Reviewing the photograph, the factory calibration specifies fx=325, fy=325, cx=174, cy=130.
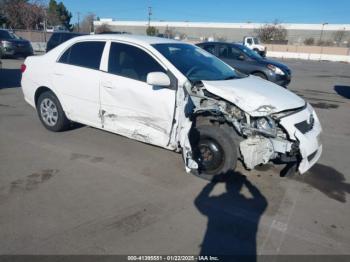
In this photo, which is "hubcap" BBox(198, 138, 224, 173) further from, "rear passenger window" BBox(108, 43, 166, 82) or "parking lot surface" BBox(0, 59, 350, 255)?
"rear passenger window" BBox(108, 43, 166, 82)

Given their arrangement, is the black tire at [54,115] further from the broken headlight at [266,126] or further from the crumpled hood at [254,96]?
the broken headlight at [266,126]

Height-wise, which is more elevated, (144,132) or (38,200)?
(144,132)

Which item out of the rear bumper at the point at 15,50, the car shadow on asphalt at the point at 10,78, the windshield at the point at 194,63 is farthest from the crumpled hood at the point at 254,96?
the rear bumper at the point at 15,50

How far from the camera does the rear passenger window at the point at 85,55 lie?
16.9ft

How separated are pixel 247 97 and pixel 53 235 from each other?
2.63 m

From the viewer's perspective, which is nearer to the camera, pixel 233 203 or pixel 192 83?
pixel 233 203

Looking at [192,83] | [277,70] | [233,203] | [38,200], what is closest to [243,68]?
[277,70]

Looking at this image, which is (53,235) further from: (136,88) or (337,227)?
(337,227)

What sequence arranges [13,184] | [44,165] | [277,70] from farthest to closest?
[277,70], [44,165], [13,184]

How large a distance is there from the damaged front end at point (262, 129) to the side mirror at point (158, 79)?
10.8 inches

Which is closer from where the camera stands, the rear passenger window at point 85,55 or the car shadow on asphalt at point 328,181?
the car shadow on asphalt at point 328,181

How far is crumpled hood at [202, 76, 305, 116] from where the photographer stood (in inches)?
152

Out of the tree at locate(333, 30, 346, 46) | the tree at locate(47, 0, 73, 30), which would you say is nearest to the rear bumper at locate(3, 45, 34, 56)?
the tree at locate(47, 0, 73, 30)

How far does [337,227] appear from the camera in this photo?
133 inches
